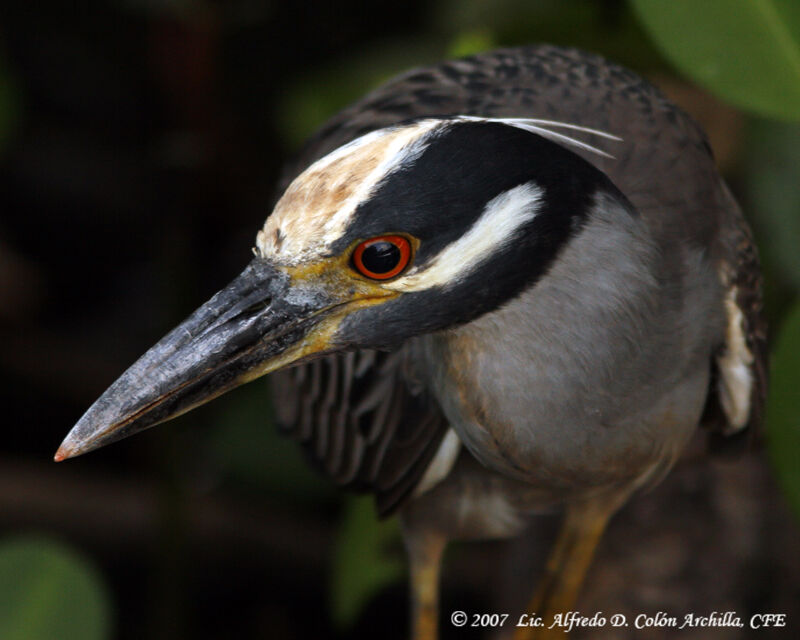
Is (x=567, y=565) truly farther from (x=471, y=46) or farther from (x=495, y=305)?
(x=471, y=46)

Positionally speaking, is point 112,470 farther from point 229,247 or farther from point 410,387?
point 410,387

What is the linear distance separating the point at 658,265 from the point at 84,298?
96.2 inches

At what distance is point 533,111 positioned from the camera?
1915mm

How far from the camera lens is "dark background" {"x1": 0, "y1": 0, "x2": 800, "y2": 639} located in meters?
2.47

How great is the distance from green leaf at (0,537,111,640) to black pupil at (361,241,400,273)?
106cm

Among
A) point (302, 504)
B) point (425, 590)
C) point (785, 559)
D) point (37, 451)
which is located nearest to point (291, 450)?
point (302, 504)

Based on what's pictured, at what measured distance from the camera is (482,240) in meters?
1.44

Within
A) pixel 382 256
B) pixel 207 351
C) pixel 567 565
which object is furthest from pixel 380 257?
pixel 567 565

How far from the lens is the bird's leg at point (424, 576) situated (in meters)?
2.25

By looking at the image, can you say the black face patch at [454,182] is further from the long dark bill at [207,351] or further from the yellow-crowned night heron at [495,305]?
the long dark bill at [207,351]

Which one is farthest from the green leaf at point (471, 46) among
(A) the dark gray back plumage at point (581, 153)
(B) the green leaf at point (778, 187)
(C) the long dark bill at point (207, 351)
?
(C) the long dark bill at point (207, 351)

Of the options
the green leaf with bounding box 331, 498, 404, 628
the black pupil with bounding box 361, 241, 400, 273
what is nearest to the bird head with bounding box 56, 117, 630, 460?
the black pupil with bounding box 361, 241, 400, 273

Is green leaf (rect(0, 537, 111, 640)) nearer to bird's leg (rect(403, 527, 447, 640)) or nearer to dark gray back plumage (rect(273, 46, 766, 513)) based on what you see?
dark gray back plumage (rect(273, 46, 766, 513))

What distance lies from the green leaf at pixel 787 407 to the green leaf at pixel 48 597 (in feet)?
4.49
